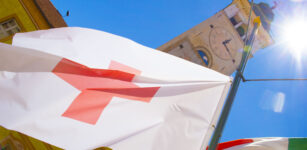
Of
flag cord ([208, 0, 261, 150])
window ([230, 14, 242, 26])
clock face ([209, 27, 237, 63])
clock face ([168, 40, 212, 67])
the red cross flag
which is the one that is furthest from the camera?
window ([230, 14, 242, 26])

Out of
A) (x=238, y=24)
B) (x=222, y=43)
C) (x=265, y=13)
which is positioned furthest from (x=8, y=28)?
(x=265, y=13)

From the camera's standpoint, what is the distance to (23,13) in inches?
413

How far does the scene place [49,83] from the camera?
3.75m

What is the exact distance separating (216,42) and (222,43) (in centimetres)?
69

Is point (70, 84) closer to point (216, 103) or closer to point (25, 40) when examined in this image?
point (25, 40)

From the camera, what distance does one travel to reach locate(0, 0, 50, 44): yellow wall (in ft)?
33.8

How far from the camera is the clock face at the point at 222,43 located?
2138 cm

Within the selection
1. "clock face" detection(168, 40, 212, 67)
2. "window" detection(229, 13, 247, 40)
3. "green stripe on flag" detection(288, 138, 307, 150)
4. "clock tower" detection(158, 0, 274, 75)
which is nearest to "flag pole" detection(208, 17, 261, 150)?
"green stripe on flag" detection(288, 138, 307, 150)

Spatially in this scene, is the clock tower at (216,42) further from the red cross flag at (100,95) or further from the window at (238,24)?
the red cross flag at (100,95)

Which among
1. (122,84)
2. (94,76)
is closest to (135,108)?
(122,84)

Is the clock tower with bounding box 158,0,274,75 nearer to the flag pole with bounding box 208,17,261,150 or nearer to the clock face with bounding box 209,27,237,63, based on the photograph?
the clock face with bounding box 209,27,237,63

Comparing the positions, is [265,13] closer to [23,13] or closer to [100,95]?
[23,13]

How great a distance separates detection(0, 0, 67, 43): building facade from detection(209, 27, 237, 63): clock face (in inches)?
570

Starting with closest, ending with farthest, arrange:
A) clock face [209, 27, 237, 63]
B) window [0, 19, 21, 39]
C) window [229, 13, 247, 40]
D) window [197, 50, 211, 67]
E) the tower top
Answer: window [0, 19, 21, 39] < window [197, 50, 211, 67] < clock face [209, 27, 237, 63] < window [229, 13, 247, 40] < the tower top
